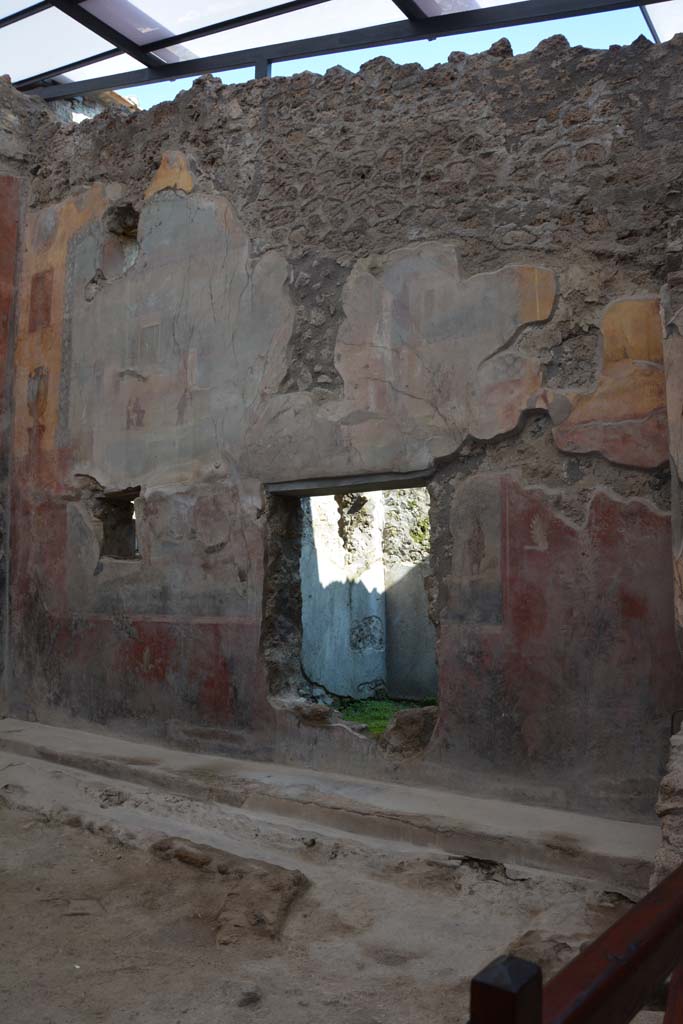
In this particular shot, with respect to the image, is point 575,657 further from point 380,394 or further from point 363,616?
point 363,616

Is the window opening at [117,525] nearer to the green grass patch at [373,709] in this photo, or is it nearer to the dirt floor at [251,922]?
the dirt floor at [251,922]

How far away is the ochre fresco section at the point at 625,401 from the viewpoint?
362cm

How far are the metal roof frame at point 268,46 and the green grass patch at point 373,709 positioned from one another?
5423 millimetres

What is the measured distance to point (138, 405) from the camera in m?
5.33

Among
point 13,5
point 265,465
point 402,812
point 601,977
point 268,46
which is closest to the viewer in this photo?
point 601,977

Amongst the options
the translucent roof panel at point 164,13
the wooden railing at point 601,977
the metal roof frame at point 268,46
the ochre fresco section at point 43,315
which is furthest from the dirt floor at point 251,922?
the translucent roof panel at point 164,13

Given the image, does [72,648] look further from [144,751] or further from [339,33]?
[339,33]

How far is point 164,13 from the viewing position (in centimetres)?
759

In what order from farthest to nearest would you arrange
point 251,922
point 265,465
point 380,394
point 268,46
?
point 268,46 → point 265,465 → point 380,394 → point 251,922

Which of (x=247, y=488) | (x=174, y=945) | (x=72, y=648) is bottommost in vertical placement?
(x=174, y=945)

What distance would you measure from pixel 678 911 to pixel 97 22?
843 centimetres

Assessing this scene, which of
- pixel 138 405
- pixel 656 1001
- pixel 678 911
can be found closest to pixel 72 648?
pixel 138 405

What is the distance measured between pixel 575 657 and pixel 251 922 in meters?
1.67

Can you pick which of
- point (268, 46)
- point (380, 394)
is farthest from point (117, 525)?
point (268, 46)
